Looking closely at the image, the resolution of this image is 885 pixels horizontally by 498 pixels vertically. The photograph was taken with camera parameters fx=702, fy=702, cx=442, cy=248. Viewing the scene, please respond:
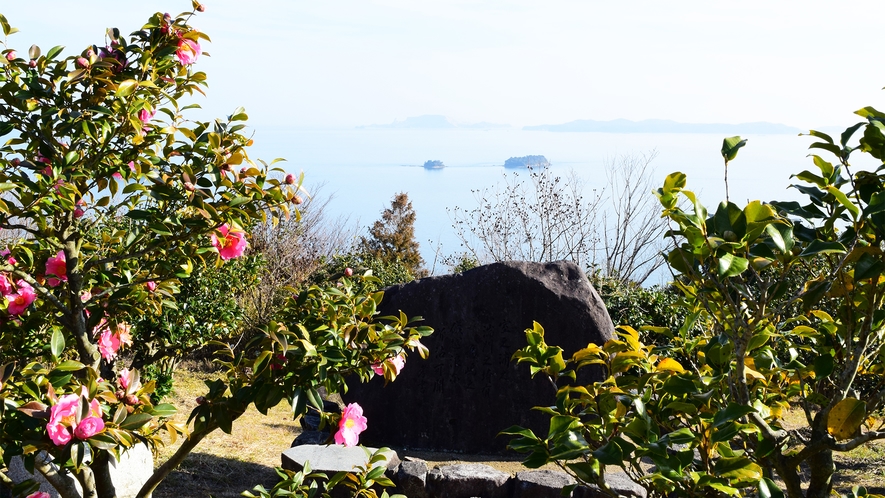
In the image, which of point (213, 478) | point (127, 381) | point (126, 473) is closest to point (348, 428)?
point (127, 381)

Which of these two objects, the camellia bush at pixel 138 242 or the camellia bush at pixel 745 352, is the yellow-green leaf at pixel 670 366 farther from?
the camellia bush at pixel 138 242

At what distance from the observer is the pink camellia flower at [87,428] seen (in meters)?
1.63

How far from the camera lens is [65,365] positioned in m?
1.71

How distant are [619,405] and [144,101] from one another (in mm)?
1679

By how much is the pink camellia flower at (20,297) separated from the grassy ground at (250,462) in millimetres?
2569

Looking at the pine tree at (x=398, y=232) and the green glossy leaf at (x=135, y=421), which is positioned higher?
the green glossy leaf at (x=135, y=421)

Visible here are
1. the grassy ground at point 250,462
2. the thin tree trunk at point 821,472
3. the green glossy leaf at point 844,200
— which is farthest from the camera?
the grassy ground at point 250,462

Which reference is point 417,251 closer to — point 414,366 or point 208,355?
point 208,355

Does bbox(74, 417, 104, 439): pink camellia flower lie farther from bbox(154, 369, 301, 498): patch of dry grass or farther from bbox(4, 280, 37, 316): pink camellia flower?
bbox(154, 369, 301, 498): patch of dry grass

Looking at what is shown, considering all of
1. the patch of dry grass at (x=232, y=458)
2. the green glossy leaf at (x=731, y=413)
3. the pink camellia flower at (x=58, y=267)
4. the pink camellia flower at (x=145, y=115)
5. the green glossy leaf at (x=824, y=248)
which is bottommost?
the patch of dry grass at (x=232, y=458)

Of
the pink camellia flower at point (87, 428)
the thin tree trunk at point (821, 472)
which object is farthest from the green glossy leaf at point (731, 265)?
the pink camellia flower at point (87, 428)

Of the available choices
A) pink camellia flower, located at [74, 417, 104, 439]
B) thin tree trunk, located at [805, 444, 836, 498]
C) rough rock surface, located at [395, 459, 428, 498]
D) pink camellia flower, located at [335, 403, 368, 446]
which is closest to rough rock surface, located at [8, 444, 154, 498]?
rough rock surface, located at [395, 459, 428, 498]

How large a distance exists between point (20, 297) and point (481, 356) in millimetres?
3718

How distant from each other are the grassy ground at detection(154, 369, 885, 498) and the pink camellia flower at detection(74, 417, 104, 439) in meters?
3.14
